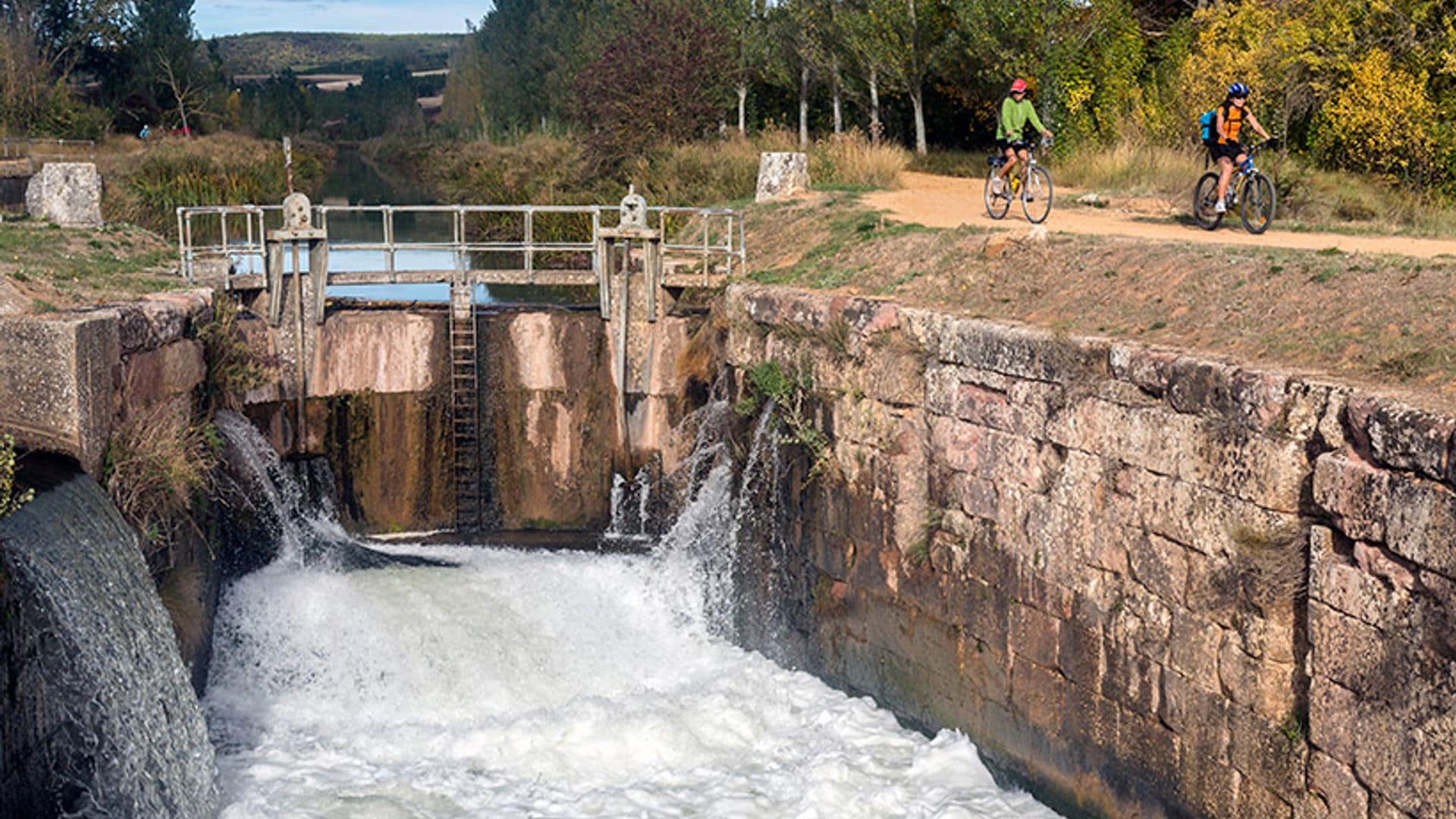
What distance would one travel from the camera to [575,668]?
1270 cm

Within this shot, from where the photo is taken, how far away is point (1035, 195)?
15.9 meters

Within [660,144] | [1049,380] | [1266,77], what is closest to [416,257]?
[660,144]

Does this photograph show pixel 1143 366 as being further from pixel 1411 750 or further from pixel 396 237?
pixel 396 237

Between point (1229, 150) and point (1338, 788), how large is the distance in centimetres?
810

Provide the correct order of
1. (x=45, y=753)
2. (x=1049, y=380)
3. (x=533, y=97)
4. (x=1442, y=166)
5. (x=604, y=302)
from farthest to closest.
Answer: (x=533, y=97) < (x=1442, y=166) < (x=604, y=302) < (x=1049, y=380) < (x=45, y=753)

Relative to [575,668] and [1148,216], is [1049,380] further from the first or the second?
[1148,216]

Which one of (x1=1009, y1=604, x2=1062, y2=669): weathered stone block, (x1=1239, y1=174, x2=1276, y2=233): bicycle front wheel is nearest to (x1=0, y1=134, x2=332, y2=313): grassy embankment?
(x1=1009, y1=604, x2=1062, y2=669): weathered stone block

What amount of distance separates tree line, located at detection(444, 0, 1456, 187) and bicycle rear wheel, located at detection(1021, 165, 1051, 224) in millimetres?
4903

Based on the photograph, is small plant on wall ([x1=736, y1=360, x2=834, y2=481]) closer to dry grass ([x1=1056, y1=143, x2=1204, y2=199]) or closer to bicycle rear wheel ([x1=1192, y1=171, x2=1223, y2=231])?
bicycle rear wheel ([x1=1192, y1=171, x2=1223, y2=231])

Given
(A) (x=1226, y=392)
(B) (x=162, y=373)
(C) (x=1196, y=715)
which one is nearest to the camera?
(A) (x=1226, y=392)

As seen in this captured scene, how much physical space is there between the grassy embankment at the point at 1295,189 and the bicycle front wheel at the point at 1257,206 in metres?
0.50

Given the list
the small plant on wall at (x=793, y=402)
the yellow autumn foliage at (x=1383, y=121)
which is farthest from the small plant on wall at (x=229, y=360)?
the yellow autumn foliage at (x=1383, y=121)

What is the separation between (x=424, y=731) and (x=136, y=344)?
3.72 metres

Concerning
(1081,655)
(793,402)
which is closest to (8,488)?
(793,402)
